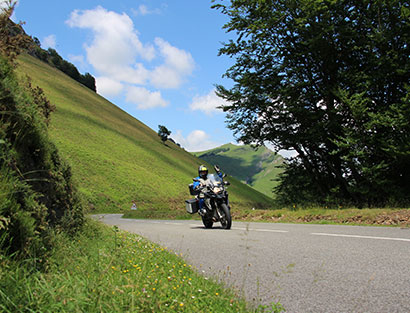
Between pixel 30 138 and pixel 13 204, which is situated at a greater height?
pixel 30 138

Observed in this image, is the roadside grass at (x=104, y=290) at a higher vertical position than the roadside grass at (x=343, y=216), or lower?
lower

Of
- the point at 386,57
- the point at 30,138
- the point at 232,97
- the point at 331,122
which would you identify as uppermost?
the point at 386,57

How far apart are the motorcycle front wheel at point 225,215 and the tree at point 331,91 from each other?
19.9 ft

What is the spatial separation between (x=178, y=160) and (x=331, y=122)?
75357 mm

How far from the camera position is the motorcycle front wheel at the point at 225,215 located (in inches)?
418

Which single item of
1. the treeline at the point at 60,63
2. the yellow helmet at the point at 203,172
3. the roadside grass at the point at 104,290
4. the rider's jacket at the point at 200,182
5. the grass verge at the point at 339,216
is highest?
the treeline at the point at 60,63

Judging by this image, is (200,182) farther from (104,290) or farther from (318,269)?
(104,290)

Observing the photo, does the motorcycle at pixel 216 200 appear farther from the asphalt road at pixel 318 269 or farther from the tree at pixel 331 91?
the tree at pixel 331 91

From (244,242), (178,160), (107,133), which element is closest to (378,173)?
(244,242)

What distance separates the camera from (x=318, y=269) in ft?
15.7

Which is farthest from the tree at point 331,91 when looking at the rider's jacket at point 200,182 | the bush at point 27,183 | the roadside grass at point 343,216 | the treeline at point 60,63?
the treeline at point 60,63

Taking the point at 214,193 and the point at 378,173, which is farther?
the point at 378,173

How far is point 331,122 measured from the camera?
611 inches

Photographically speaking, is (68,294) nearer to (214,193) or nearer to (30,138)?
(30,138)
